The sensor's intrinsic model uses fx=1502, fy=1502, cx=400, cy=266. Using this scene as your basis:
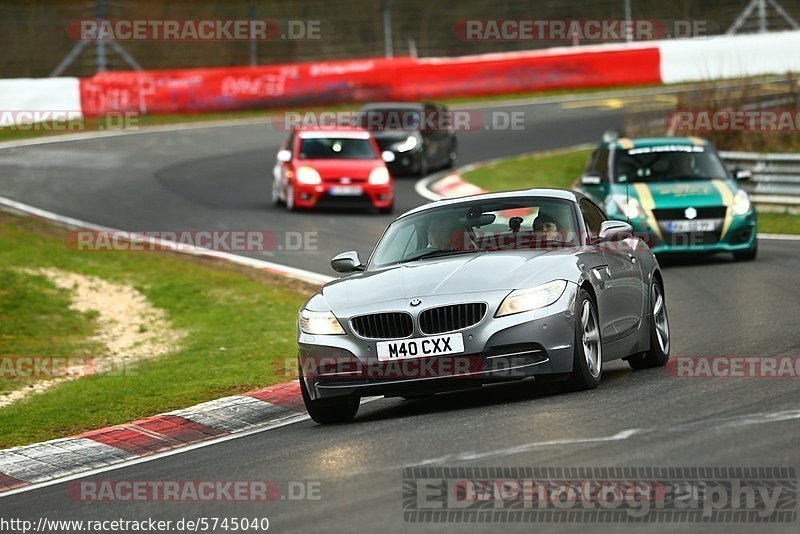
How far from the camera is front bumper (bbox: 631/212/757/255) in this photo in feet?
58.4

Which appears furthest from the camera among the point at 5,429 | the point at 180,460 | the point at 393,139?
the point at 393,139

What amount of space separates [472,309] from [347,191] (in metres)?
16.2

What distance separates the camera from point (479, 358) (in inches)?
357

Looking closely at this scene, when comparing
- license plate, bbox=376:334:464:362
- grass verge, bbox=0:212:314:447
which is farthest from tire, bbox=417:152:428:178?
license plate, bbox=376:334:464:362

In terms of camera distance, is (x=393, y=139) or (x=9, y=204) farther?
(x=393, y=139)

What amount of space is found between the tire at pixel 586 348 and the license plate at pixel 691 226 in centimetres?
824

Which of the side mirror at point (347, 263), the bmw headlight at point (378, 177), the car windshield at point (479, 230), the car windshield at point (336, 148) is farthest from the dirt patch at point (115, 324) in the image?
the car windshield at point (336, 148)

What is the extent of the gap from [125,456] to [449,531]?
372 centimetres

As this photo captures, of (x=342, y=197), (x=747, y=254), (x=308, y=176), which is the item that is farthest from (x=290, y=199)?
(x=747, y=254)

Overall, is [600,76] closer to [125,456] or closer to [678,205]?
[678,205]

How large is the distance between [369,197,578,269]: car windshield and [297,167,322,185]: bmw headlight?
576 inches

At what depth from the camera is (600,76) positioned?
4112cm

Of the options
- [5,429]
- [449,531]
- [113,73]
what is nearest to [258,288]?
[5,429]

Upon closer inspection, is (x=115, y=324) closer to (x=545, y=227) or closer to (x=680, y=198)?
(x=680, y=198)
